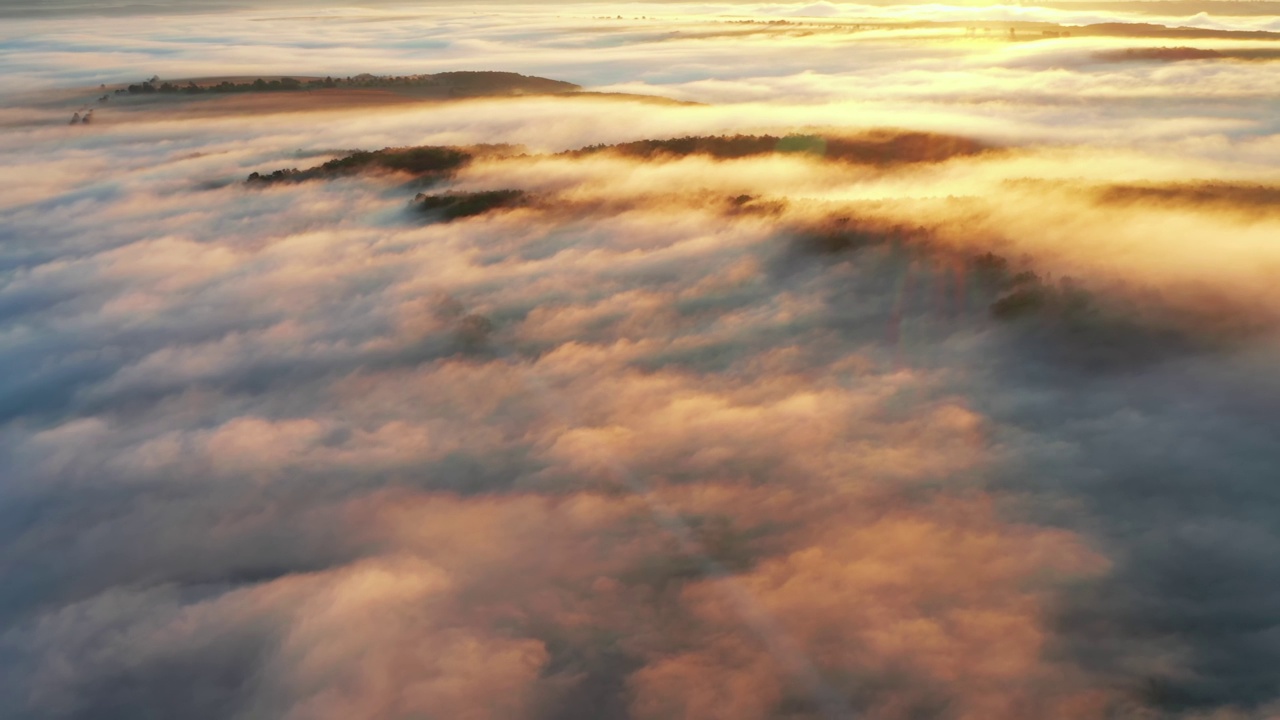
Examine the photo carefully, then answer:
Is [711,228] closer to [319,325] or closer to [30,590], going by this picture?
[319,325]

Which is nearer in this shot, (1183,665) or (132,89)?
(1183,665)

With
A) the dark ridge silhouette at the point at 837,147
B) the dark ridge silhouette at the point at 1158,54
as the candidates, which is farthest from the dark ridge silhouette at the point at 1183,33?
the dark ridge silhouette at the point at 837,147

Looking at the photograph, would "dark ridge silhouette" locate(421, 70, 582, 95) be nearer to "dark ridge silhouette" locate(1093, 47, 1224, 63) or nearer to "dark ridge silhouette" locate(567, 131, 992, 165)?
"dark ridge silhouette" locate(567, 131, 992, 165)

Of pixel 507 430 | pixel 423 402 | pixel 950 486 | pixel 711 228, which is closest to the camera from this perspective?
pixel 950 486

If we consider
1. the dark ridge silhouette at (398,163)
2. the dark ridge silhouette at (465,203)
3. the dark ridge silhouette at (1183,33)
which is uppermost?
the dark ridge silhouette at (1183,33)

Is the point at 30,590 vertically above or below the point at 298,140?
below

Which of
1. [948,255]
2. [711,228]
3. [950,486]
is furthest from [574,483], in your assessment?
[711,228]

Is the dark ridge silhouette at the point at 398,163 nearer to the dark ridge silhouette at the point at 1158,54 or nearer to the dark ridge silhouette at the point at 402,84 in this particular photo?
the dark ridge silhouette at the point at 402,84
